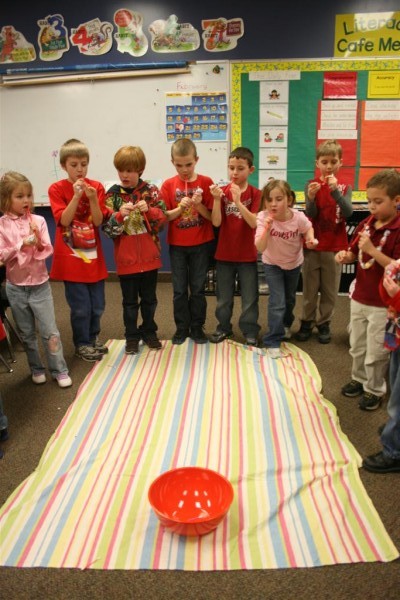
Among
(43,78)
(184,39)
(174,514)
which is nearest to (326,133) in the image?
(184,39)

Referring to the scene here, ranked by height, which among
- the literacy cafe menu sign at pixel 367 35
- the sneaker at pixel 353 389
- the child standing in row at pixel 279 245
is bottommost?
the sneaker at pixel 353 389


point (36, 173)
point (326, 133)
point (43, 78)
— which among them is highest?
point (43, 78)

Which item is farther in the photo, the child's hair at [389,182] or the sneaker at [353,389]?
the sneaker at [353,389]

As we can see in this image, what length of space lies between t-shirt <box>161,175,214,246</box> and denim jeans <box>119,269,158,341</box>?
0.85 ft

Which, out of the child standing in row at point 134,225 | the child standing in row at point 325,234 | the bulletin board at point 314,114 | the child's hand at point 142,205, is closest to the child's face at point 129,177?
the child standing in row at point 134,225

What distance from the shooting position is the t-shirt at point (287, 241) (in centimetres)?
267

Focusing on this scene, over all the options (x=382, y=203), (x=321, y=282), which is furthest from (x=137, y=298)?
(x=382, y=203)

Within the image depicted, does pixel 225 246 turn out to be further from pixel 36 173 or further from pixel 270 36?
pixel 36 173

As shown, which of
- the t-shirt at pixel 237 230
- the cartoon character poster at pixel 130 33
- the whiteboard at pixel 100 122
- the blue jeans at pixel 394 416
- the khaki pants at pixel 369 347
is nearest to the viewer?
the blue jeans at pixel 394 416

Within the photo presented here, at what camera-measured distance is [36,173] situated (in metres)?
4.36

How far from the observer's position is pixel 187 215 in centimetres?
274

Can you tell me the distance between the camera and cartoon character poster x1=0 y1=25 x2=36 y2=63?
4.03m

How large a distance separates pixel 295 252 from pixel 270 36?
2091mm

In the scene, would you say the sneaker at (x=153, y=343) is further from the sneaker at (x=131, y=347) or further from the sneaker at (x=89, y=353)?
the sneaker at (x=89, y=353)
